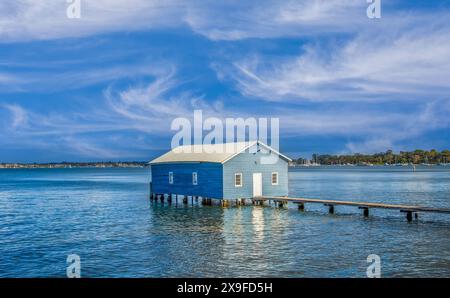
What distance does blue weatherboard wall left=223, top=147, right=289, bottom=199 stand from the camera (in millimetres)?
39750

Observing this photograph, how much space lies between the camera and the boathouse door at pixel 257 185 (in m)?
41.4

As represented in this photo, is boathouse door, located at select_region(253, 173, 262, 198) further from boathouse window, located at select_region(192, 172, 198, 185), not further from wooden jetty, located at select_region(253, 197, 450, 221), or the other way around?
boathouse window, located at select_region(192, 172, 198, 185)

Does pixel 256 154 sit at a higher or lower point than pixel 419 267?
higher

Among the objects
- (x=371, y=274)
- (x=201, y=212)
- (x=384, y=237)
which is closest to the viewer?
(x=371, y=274)

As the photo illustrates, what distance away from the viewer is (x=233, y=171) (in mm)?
39875

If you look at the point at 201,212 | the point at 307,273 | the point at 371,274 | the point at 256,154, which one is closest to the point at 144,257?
the point at 307,273

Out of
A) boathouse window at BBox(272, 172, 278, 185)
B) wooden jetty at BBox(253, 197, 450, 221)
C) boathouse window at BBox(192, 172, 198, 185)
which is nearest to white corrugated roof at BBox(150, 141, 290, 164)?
boathouse window at BBox(192, 172, 198, 185)

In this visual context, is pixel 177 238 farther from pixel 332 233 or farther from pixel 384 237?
pixel 384 237

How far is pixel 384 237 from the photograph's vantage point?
26328mm

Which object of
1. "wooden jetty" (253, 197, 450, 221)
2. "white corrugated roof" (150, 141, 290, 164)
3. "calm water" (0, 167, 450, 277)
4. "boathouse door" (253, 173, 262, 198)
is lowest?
"calm water" (0, 167, 450, 277)

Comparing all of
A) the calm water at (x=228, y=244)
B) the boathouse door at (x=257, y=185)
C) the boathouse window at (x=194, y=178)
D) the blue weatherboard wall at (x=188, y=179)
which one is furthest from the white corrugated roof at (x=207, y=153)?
the calm water at (x=228, y=244)

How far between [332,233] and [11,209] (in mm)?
36593

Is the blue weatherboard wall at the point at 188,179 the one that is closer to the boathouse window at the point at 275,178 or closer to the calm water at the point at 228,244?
the calm water at the point at 228,244

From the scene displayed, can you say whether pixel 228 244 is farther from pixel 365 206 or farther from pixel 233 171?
pixel 233 171
